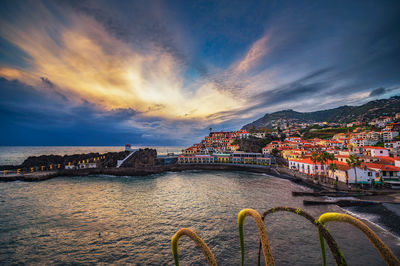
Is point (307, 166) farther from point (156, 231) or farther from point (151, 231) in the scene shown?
point (151, 231)

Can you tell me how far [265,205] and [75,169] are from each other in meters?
60.6

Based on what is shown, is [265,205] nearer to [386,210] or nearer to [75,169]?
[386,210]

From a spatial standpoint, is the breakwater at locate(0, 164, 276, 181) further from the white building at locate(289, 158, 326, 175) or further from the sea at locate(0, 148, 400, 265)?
the sea at locate(0, 148, 400, 265)

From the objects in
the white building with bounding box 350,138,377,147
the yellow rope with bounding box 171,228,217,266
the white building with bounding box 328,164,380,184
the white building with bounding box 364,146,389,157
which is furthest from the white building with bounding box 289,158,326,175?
the white building with bounding box 350,138,377,147

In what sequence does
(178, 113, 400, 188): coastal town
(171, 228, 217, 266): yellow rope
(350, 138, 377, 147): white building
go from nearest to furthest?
(171, 228, 217, 266): yellow rope < (178, 113, 400, 188): coastal town < (350, 138, 377, 147): white building

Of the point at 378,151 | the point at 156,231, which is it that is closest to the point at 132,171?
the point at 156,231

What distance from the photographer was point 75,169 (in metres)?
54.7

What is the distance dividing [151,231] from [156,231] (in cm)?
56

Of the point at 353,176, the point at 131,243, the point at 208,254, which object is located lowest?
the point at 131,243

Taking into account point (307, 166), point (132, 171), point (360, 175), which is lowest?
point (132, 171)

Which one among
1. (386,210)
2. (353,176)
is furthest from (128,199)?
(353,176)

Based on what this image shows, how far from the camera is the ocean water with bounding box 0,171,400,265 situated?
1370 centimetres

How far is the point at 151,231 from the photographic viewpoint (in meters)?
17.6

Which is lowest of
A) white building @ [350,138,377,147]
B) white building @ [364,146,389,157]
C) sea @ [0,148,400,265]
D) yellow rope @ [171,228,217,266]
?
sea @ [0,148,400,265]
